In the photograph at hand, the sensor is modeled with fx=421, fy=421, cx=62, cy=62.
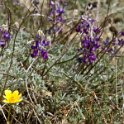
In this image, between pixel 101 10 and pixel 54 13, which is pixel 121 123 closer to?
pixel 54 13

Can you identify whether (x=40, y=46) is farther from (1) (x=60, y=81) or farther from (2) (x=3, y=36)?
(1) (x=60, y=81)

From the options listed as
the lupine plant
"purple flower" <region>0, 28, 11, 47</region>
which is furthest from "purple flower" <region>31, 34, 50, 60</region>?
"purple flower" <region>0, 28, 11, 47</region>

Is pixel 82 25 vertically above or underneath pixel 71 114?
above

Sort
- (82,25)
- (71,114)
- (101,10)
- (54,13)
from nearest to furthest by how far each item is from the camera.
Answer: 1. (71,114)
2. (82,25)
3. (54,13)
4. (101,10)

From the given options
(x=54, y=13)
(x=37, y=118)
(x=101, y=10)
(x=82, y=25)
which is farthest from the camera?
(x=101, y=10)

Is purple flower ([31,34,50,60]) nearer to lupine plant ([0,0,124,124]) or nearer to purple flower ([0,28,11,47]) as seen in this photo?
lupine plant ([0,0,124,124])

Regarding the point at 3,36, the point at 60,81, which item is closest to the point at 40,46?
the point at 3,36

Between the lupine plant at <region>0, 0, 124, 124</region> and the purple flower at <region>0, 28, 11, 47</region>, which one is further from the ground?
the purple flower at <region>0, 28, 11, 47</region>

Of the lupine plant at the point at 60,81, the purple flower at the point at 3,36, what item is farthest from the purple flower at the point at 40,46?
the purple flower at the point at 3,36

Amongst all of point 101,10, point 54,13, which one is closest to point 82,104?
point 54,13

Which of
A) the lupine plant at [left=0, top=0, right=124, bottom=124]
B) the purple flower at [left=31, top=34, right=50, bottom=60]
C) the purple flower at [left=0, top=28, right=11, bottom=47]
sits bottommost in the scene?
the lupine plant at [left=0, top=0, right=124, bottom=124]

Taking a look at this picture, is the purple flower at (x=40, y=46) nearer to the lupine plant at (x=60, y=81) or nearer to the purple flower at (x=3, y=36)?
the lupine plant at (x=60, y=81)
